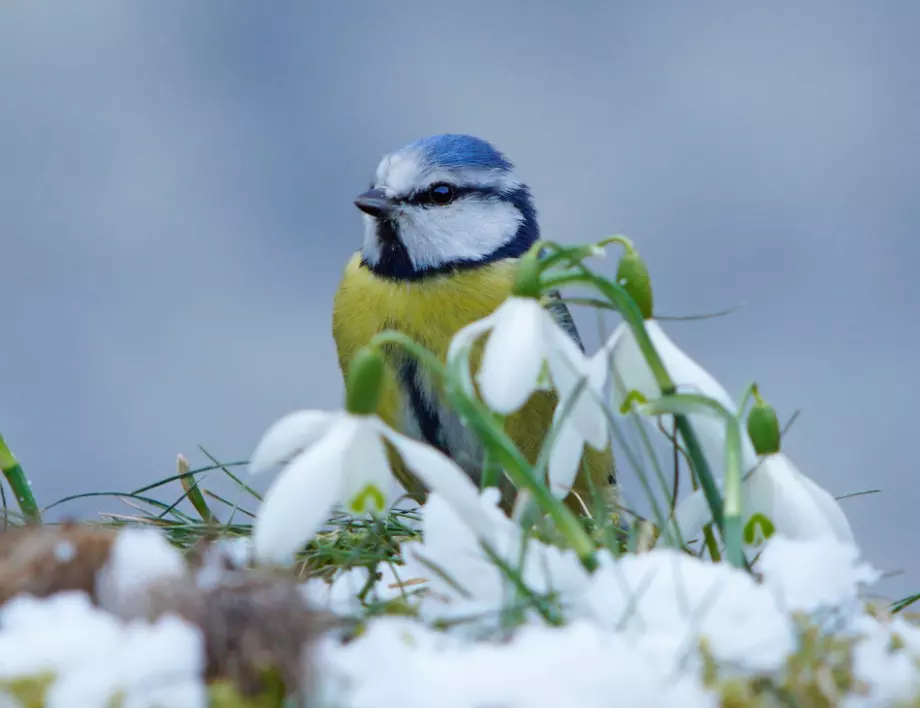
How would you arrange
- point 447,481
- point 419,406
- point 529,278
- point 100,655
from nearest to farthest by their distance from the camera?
point 100,655 → point 447,481 → point 529,278 → point 419,406

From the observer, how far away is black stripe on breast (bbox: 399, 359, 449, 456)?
7.04 feet

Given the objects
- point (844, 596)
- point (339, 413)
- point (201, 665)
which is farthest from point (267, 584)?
point (844, 596)

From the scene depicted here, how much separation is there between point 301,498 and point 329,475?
29 mm

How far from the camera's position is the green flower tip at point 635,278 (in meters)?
1.11

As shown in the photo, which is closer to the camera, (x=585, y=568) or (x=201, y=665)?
(x=201, y=665)

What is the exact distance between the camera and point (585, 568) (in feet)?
3.30

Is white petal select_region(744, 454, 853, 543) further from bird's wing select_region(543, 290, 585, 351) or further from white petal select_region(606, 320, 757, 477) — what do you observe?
bird's wing select_region(543, 290, 585, 351)

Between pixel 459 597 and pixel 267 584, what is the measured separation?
0.65 feet

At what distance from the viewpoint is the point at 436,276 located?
2.23 m

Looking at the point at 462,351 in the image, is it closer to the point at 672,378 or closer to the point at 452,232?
the point at 672,378

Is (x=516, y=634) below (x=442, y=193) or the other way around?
below

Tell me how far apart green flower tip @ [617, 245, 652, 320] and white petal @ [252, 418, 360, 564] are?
1.03 ft

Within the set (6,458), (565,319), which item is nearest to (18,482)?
(6,458)

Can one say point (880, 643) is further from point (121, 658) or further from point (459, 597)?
point (121, 658)
